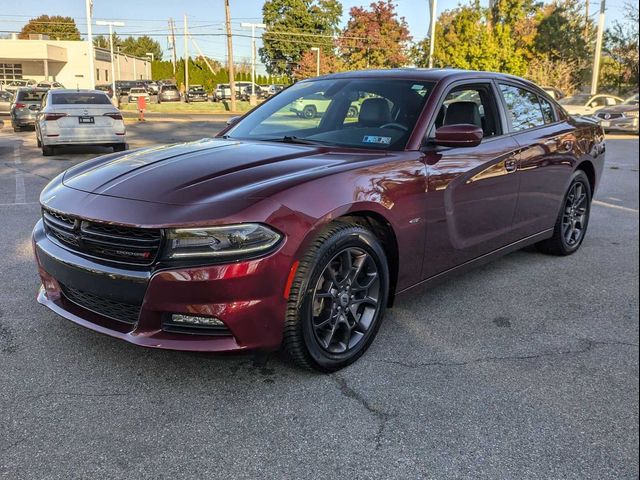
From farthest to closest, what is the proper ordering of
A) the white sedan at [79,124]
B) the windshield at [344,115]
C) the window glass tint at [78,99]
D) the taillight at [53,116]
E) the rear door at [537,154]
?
the window glass tint at [78,99], the white sedan at [79,124], the taillight at [53,116], the rear door at [537,154], the windshield at [344,115]

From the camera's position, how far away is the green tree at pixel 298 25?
49344 millimetres

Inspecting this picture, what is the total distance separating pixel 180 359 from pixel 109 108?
32.4 ft

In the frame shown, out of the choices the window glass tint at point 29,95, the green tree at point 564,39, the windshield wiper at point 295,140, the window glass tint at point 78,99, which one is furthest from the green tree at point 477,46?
the windshield wiper at point 295,140

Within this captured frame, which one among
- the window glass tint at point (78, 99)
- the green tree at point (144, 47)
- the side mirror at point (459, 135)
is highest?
the green tree at point (144, 47)

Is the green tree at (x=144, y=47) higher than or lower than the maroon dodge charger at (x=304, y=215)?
higher

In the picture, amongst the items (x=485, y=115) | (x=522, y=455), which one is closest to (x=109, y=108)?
(x=485, y=115)

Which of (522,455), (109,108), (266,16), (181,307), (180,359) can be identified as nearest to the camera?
(522,455)

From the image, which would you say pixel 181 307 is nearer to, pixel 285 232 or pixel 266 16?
pixel 285 232

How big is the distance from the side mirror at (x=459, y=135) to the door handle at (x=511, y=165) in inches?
26.6

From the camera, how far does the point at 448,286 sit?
4.25 metres

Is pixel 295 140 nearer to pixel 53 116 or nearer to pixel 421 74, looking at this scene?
pixel 421 74

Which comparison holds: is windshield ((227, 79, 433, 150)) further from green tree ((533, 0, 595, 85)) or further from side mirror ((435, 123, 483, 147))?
green tree ((533, 0, 595, 85))

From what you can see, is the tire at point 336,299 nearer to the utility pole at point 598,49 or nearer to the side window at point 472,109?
the side window at point 472,109

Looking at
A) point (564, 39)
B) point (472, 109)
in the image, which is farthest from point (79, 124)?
point (564, 39)
